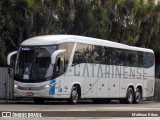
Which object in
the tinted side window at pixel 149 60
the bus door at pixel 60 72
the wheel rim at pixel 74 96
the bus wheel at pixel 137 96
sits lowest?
the bus wheel at pixel 137 96

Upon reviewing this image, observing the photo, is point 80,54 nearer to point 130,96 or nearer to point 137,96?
point 130,96

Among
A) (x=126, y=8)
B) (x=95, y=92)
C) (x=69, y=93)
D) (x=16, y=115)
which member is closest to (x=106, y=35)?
(x=126, y=8)

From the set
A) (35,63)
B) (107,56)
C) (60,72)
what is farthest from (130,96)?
(35,63)

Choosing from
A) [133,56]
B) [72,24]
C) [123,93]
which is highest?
[72,24]

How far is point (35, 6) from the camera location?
33.0m

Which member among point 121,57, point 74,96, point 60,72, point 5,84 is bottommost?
point 74,96

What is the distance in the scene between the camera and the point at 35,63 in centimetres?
2559

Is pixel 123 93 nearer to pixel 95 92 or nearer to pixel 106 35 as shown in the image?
pixel 95 92

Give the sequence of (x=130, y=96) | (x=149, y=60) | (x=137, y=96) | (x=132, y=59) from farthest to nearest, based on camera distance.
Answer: (x=149, y=60)
(x=137, y=96)
(x=130, y=96)
(x=132, y=59)

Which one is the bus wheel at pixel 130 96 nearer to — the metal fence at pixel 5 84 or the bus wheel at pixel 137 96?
the bus wheel at pixel 137 96

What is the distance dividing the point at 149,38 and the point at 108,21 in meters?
6.51

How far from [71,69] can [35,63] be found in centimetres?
196

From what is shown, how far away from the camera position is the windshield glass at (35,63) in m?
25.4

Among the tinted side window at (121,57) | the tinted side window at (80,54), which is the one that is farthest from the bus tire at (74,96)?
the tinted side window at (121,57)
